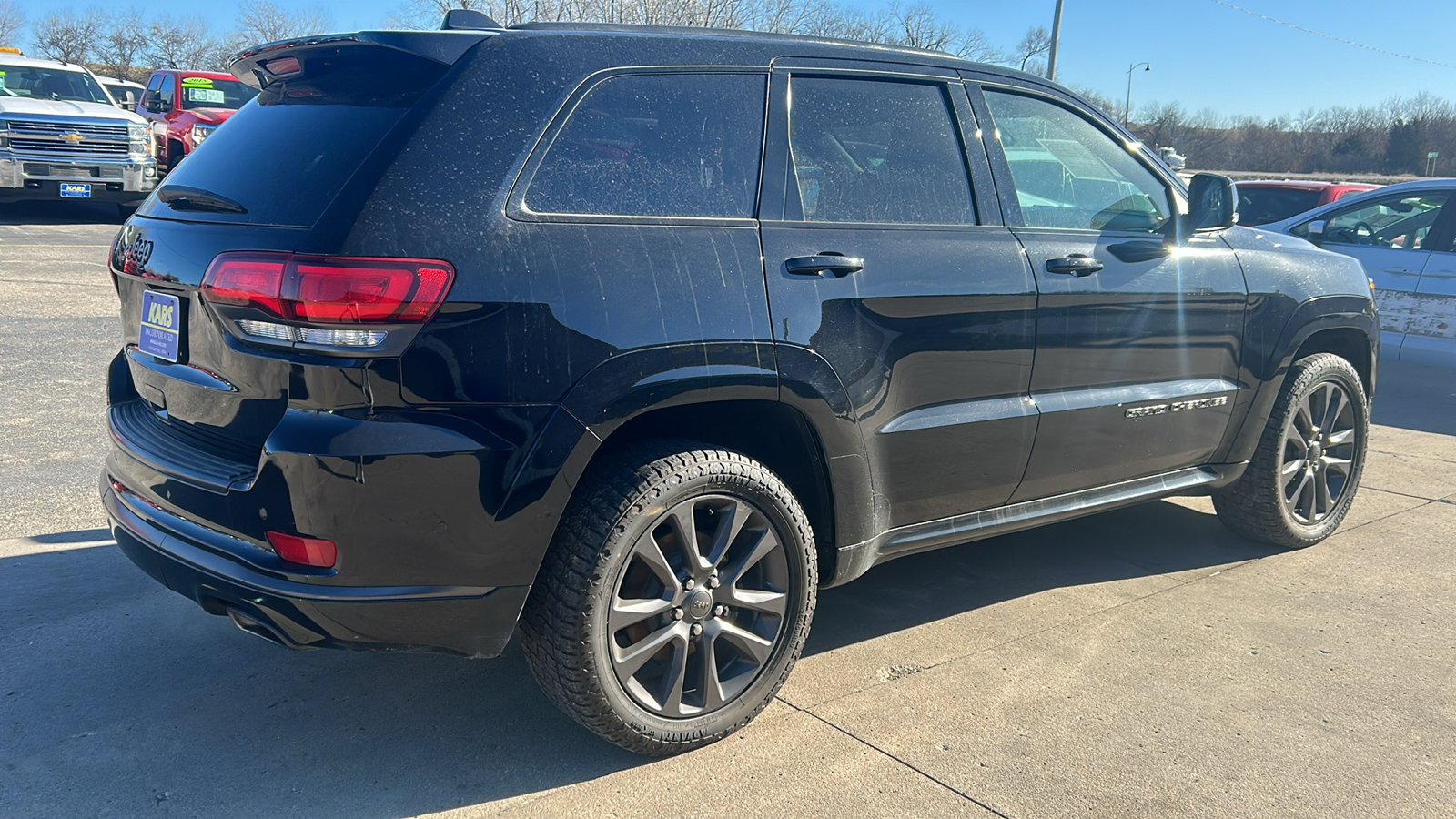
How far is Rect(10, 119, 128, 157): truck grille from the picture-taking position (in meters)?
14.1

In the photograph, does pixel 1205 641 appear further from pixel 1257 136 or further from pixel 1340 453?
pixel 1257 136

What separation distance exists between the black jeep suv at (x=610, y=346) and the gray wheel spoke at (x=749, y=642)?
0.5 inches

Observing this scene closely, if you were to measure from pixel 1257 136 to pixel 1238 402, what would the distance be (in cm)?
7081

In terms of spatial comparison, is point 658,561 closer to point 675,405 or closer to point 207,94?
point 675,405

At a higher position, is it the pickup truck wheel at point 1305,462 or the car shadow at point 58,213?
the car shadow at point 58,213

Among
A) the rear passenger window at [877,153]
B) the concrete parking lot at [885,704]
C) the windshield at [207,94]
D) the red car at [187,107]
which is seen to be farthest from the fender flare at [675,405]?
the windshield at [207,94]

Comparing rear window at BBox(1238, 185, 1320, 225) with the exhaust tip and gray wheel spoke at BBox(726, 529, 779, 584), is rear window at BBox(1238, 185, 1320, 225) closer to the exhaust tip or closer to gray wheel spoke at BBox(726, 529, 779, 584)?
gray wheel spoke at BBox(726, 529, 779, 584)

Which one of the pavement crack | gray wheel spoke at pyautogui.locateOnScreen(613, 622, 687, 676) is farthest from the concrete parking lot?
gray wheel spoke at pyautogui.locateOnScreen(613, 622, 687, 676)

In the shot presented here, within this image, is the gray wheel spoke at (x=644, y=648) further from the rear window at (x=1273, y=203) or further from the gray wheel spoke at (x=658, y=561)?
the rear window at (x=1273, y=203)

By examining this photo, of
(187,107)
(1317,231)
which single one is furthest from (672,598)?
(187,107)

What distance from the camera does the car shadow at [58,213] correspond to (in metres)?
15.9

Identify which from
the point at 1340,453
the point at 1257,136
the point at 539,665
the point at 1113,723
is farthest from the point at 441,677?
the point at 1257,136

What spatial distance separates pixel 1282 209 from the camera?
40.3ft

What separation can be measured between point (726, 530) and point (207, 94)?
18.9m
